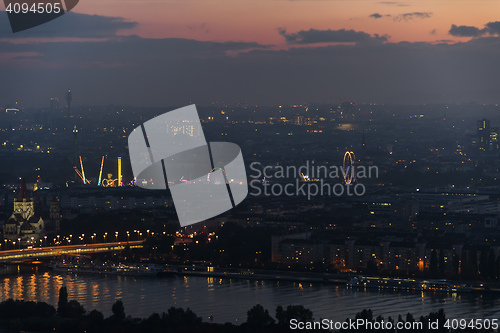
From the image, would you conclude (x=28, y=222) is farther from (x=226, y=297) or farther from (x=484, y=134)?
(x=484, y=134)

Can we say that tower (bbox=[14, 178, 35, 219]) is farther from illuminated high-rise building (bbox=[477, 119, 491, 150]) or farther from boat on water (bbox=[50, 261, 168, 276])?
illuminated high-rise building (bbox=[477, 119, 491, 150])

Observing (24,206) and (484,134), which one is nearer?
(24,206)

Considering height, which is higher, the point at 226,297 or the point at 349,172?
the point at 349,172

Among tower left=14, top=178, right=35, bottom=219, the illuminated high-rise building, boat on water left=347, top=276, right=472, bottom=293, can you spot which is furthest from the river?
the illuminated high-rise building

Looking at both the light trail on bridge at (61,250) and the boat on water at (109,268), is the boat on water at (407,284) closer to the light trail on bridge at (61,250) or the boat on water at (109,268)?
the boat on water at (109,268)

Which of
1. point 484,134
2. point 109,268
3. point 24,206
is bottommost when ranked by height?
point 109,268

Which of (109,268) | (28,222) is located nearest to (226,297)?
(109,268)
